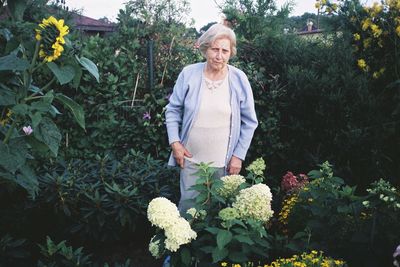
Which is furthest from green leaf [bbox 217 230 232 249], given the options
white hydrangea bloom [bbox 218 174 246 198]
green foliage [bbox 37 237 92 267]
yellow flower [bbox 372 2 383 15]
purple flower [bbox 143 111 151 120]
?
yellow flower [bbox 372 2 383 15]

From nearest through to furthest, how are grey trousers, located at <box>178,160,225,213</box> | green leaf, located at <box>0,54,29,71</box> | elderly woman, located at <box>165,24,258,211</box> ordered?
green leaf, located at <box>0,54,29,71</box>
elderly woman, located at <box>165,24,258,211</box>
grey trousers, located at <box>178,160,225,213</box>

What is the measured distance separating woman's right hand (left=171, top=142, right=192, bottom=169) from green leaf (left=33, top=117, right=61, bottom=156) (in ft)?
3.97

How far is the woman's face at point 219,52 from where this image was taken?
296 centimetres

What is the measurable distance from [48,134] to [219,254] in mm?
922

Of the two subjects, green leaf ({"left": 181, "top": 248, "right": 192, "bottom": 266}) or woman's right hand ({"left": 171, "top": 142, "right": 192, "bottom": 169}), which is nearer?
green leaf ({"left": 181, "top": 248, "right": 192, "bottom": 266})

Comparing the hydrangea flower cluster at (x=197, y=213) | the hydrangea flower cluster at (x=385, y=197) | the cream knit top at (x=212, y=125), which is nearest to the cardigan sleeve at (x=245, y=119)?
the cream knit top at (x=212, y=125)

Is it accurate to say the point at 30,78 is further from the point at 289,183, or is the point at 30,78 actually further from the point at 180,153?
the point at 289,183

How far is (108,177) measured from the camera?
3.81 metres

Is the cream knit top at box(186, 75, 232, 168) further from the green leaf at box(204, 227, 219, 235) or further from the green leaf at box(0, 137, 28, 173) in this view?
the green leaf at box(0, 137, 28, 173)

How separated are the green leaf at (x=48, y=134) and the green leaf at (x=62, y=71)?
0.82ft

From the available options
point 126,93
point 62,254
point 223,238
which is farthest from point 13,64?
point 126,93

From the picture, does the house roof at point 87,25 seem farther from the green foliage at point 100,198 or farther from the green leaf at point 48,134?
the green leaf at point 48,134

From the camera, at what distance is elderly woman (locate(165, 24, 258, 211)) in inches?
121

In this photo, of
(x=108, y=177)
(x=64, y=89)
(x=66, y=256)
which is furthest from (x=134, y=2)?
(x=66, y=256)
